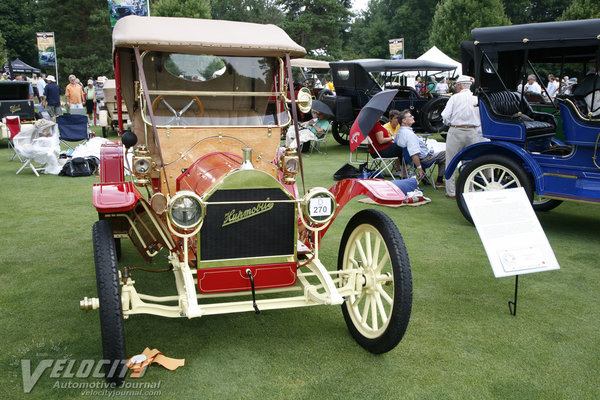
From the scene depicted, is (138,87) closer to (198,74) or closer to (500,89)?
(198,74)

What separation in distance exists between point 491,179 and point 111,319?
16.1 ft

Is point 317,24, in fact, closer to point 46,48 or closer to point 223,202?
point 46,48

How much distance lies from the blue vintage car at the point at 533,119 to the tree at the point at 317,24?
37.6 meters

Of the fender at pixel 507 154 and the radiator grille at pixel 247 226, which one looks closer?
the radiator grille at pixel 247 226

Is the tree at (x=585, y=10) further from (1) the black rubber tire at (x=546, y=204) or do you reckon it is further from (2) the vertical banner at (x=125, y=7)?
(1) the black rubber tire at (x=546, y=204)

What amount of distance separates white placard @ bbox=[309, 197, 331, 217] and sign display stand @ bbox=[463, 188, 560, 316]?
1049mm

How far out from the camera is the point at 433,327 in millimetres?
3670

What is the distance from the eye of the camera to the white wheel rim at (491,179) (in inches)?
232

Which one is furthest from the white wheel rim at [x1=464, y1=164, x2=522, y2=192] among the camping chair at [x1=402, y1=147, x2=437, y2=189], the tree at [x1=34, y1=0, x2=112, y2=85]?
the tree at [x1=34, y1=0, x2=112, y2=85]

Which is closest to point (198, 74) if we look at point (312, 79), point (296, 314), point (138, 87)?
point (138, 87)

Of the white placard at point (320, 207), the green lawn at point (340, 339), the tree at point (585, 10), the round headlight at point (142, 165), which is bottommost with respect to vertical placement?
the green lawn at point (340, 339)

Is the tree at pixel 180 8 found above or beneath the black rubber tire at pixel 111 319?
above

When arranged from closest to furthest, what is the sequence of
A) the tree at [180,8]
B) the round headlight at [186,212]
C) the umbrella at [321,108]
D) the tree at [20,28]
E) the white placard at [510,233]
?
the round headlight at [186,212]
the white placard at [510,233]
the umbrella at [321,108]
the tree at [180,8]
the tree at [20,28]

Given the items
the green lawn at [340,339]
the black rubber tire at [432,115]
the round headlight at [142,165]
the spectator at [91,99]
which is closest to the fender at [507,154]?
the green lawn at [340,339]
